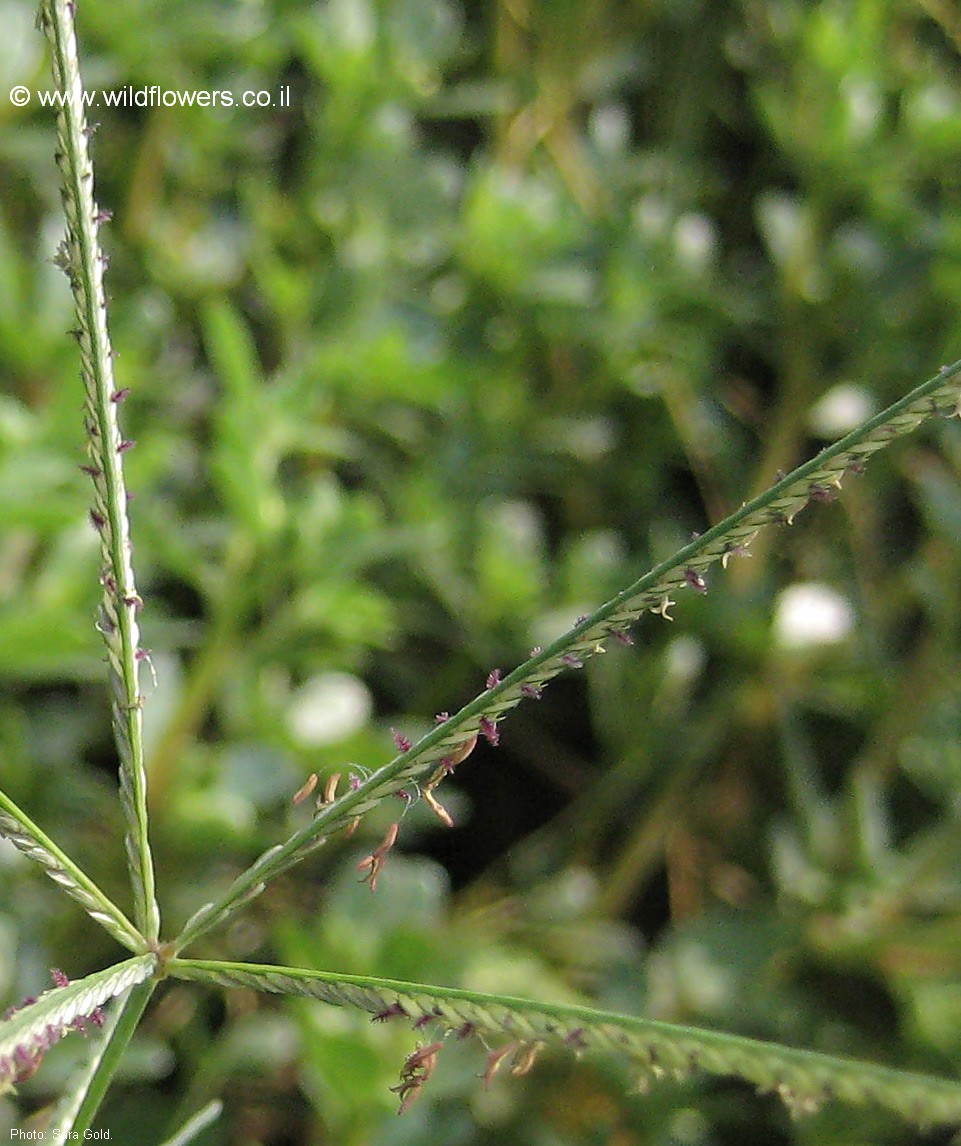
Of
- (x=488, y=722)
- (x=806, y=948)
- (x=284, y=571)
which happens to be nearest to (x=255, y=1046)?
(x=284, y=571)

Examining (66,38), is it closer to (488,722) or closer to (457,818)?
(488,722)

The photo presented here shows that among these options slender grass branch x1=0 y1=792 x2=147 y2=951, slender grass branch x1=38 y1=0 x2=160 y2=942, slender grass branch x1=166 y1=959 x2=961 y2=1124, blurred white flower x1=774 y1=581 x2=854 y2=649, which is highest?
slender grass branch x1=38 y1=0 x2=160 y2=942

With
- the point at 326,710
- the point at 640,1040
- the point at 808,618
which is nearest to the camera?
the point at 640,1040

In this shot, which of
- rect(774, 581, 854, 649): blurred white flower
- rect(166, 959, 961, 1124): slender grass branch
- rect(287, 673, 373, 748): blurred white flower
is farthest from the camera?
rect(774, 581, 854, 649): blurred white flower

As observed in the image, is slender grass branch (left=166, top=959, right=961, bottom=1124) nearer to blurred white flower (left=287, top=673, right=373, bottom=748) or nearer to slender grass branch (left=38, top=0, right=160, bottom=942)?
slender grass branch (left=38, top=0, right=160, bottom=942)

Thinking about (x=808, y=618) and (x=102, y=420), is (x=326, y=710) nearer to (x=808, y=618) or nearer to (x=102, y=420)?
(x=808, y=618)

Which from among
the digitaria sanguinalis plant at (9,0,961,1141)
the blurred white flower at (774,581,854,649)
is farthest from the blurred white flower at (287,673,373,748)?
the digitaria sanguinalis plant at (9,0,961,1141)

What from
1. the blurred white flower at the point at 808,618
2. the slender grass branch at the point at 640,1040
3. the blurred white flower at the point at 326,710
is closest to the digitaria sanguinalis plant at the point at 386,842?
the slender grass branch at the point at 640,1040

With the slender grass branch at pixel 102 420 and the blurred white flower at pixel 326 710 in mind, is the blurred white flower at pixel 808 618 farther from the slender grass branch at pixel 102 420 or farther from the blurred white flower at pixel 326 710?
the slender grass branch at pixel 102 420

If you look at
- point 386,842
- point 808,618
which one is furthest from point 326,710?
point 386,842
